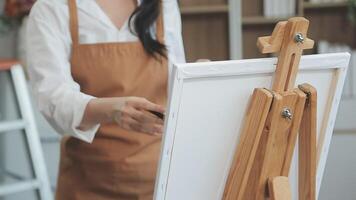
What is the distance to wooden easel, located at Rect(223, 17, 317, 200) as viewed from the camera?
0.86 m

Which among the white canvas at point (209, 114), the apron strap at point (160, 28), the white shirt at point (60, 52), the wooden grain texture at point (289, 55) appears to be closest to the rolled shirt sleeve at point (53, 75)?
the white shirt at point (60, 52)

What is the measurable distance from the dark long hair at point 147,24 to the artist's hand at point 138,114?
0.30m

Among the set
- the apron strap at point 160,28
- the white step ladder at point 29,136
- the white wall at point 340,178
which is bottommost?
the white step ladder at point 29,136

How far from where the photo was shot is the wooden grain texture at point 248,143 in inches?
33.6

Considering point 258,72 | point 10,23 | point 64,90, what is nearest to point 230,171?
point 258,72

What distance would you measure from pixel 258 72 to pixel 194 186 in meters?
0.23

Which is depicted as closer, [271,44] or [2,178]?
[271,44]

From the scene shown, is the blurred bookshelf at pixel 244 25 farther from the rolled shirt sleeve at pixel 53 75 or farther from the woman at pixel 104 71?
the rolled shirt sleeve at pixel 53 75

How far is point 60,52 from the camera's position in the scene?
1.21 m

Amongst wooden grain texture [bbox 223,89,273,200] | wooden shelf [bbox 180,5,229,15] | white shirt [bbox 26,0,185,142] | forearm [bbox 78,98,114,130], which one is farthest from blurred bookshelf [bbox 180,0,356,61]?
wooden grain texture [bbox 223,89,273,200]

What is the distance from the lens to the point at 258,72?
88 cm

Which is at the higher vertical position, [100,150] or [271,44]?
[271,44]

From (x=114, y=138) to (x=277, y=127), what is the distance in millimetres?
527

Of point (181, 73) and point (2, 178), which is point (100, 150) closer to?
point (181, 73)
